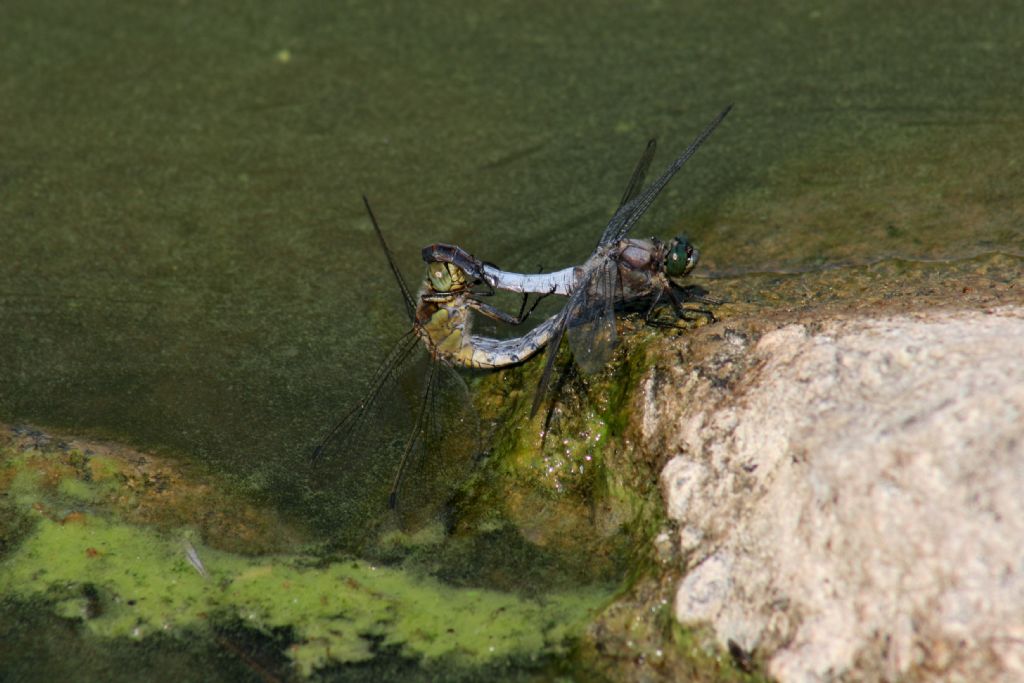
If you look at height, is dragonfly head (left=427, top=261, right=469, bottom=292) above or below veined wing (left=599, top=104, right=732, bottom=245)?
below

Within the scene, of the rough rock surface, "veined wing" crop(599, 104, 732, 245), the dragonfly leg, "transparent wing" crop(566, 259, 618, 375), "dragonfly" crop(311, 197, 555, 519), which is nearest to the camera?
the rough rock surface

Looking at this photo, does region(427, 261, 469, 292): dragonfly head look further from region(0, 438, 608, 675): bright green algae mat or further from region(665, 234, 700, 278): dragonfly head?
region(0, 438, 608, 675): bright green algae mat

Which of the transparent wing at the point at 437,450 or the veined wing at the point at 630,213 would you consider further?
the veined wing at the point at 630,213

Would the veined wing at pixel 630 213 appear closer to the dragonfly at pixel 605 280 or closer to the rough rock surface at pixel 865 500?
the dragonfly at pixel 605 280

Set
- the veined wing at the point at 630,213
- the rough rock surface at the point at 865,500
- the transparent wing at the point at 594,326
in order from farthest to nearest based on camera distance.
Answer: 1. the veined wing at the point at 630,213
2. the transparent wing at the point at 594,326
3. the rough rock surface at the point at 865,500

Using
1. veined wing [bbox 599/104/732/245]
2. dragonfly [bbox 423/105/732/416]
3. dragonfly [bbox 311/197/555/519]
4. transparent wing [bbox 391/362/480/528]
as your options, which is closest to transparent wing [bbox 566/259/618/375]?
dragonfly [bbox 423/105/732/416]

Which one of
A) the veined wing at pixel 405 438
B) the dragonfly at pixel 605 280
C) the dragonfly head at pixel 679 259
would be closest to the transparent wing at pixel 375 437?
the veined wing at pixel 405 438

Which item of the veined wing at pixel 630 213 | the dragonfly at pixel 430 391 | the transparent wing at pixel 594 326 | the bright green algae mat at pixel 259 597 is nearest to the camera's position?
the bright green algae mat at pixel 259 597
